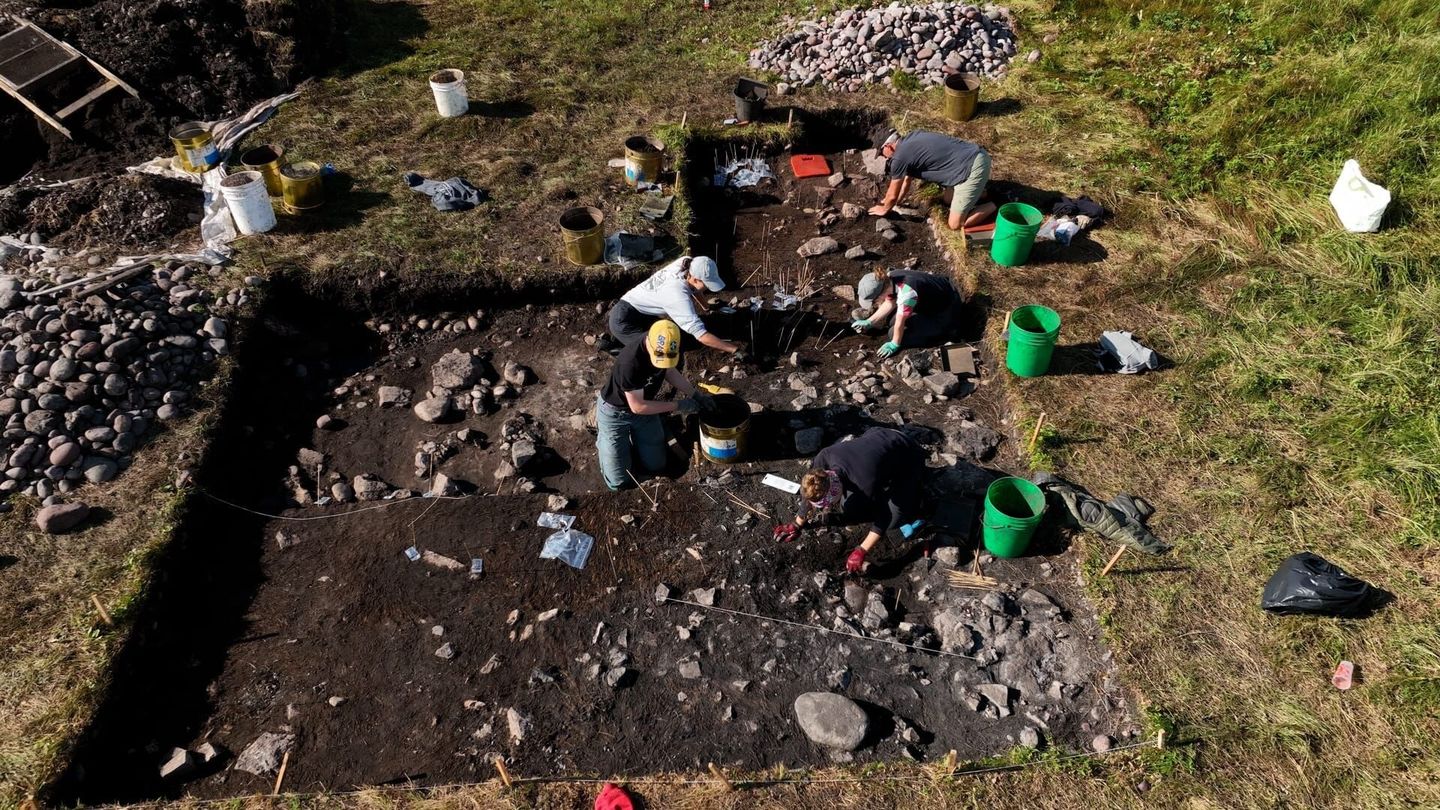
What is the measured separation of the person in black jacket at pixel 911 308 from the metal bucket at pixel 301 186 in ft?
19.4

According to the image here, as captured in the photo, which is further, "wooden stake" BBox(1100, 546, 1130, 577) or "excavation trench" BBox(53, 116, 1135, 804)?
"wooden stake" BBox(1100, 546, 1130, 577)

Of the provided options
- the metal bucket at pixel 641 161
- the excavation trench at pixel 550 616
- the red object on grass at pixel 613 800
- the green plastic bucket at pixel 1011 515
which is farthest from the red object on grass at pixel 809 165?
the red object on grass at pixel 613 800

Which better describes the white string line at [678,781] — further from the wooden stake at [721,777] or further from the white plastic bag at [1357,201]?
the white plastic bag at [1357,201]

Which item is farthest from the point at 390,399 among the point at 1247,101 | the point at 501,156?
the point at 1247,101

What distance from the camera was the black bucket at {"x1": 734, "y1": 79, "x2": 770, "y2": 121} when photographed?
10812mm

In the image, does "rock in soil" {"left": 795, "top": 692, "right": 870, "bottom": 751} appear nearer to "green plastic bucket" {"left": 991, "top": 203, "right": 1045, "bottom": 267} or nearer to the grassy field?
the grassy field

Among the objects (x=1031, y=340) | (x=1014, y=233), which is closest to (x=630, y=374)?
(x=1031, y=340)

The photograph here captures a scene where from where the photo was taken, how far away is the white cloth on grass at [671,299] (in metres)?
6.79

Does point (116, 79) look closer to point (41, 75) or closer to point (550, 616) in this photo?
point (41, 75)

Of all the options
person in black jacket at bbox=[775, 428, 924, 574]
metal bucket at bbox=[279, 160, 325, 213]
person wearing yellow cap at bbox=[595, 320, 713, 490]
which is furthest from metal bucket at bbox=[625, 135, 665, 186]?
person in black jacket at bbox=[775, 428, 924, 574]

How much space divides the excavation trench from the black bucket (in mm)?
4555

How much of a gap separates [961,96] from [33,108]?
36.5ft

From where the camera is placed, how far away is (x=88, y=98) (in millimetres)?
10078

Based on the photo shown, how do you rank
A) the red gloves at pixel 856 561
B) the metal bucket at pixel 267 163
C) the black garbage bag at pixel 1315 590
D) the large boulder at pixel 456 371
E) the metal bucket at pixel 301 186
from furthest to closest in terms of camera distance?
the metal bucket at pixel 267 163 → the metal bucket at pixel 301 186 → the large boulder at pixel 456 371 → the red gloves at pixel 856 561 → the black garbage bag at pixel 1315 590
